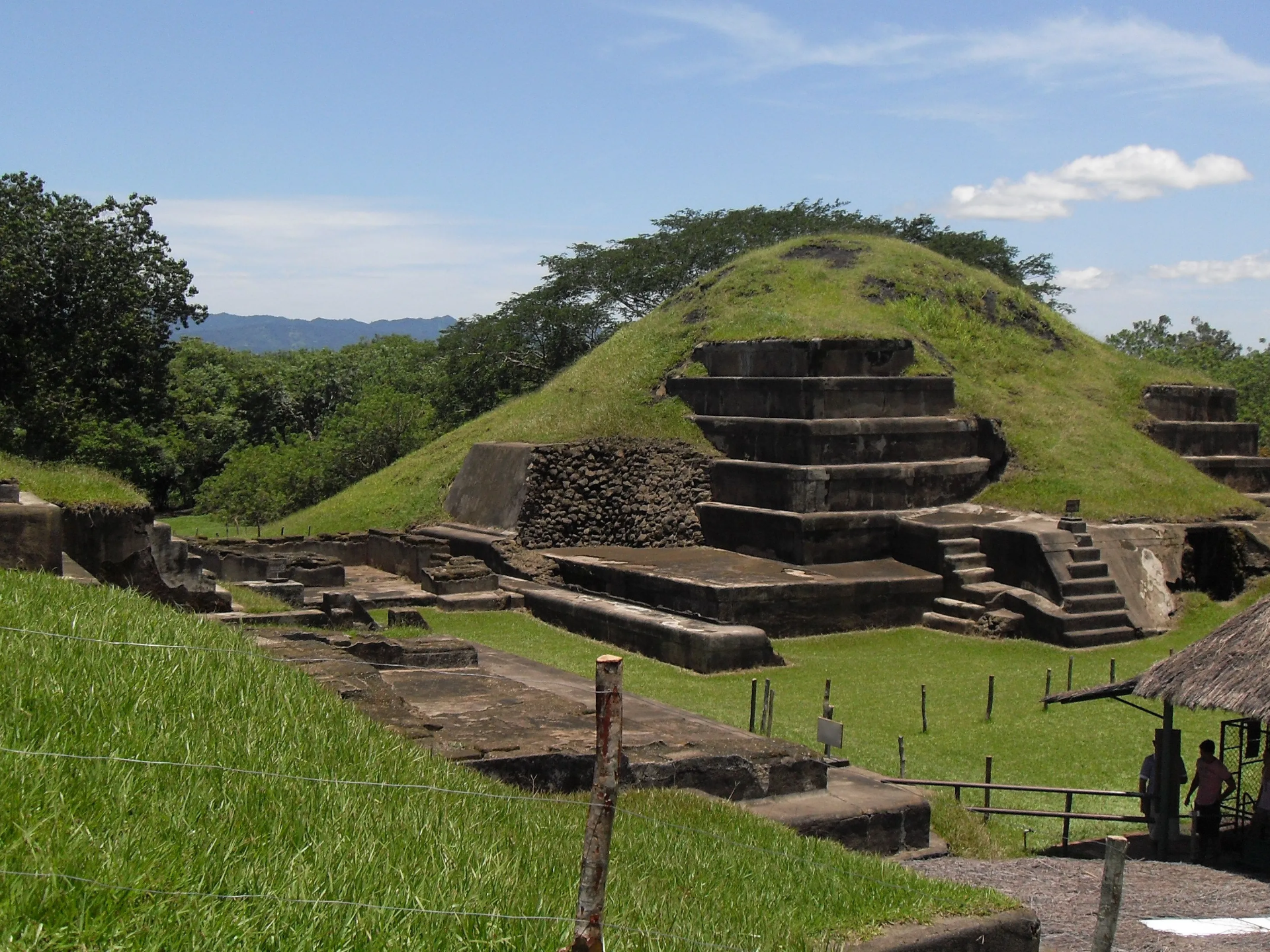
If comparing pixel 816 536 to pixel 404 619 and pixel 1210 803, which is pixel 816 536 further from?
pixel 1210 803

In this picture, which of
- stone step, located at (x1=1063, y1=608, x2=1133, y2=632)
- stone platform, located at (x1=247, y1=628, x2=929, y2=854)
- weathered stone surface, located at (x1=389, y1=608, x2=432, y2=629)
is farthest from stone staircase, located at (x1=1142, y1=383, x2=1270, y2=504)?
stone platform, located at (x1=247, y1=628, x2=929, y2=854)

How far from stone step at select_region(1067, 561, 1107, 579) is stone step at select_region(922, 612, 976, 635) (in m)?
1.41

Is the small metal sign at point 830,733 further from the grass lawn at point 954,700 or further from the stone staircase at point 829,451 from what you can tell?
the stone staircase at point 829,451

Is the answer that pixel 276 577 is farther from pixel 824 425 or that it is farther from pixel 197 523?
pixel 197 523

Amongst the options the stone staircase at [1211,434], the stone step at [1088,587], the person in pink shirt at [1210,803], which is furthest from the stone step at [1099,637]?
the stone staircase at [1211,434]

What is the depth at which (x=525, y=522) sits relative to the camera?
19.3m

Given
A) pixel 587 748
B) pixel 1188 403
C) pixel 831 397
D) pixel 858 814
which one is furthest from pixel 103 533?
pixel 1188 403

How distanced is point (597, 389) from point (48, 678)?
18805mm

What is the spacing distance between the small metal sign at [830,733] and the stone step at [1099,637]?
22.9ft

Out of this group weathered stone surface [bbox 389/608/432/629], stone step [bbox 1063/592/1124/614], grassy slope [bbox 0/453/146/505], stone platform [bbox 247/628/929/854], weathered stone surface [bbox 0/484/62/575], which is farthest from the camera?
stone step [bbox 1063/592/1124/614]

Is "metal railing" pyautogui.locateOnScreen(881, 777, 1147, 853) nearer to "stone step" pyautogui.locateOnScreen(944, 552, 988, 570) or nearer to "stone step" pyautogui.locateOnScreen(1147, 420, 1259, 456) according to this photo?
"stone step" pyautogui.locateOnScreen(944, 552, 988, 570)

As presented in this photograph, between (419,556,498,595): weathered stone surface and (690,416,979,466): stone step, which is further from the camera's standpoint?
(690,416,979,466): stone step

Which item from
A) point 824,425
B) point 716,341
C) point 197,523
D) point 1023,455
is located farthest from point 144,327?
point 1023,455

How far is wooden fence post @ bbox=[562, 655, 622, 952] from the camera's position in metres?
3.16
